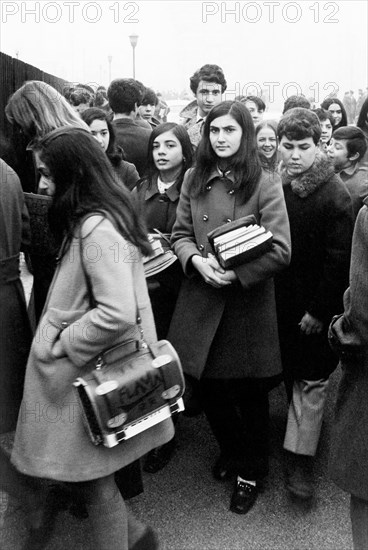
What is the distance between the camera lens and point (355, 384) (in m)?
2.26

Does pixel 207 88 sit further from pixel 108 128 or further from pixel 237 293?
pixel 237 293

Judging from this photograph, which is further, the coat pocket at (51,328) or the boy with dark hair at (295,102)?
the boy with dark hair at (295,102)

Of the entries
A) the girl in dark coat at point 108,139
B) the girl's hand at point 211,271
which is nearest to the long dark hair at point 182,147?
the girl in dark coat at point 108,139

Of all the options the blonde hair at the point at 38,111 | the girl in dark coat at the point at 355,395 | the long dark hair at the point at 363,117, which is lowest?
the girl in dark coat at the point at 355,395

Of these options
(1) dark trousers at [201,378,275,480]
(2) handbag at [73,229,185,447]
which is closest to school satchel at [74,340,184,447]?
(2) handbag at [73,229,185,447]

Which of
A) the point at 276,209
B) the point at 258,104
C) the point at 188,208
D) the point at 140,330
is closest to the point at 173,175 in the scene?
the point at 188,208

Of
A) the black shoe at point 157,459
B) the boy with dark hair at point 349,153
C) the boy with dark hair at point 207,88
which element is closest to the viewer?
the black shoe at point 157,459

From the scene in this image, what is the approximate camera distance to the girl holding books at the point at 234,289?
2.91 m

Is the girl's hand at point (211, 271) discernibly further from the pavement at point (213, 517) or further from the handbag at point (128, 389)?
the pavement at point (213, 517)

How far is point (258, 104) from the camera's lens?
5.63 meters

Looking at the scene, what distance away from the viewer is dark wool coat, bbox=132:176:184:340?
3379 mm

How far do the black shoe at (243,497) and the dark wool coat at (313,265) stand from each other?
0.56 metres

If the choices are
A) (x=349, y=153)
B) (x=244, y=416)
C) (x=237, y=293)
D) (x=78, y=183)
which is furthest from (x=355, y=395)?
(x=349, y=153)

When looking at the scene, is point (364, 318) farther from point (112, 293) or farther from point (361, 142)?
point (361, 142)
